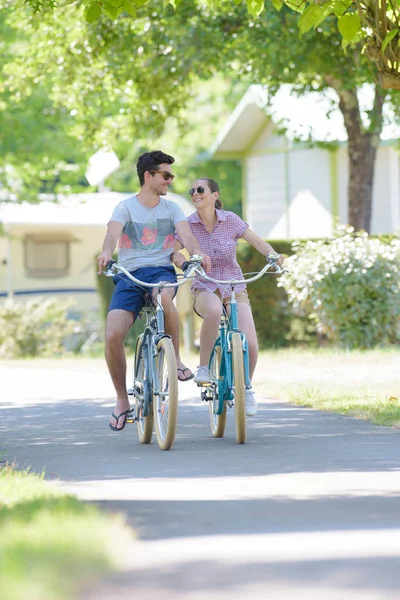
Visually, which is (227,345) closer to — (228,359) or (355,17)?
(228,359)

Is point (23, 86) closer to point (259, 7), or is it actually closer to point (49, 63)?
point (49, 63)

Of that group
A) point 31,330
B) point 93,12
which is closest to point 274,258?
point 93,12

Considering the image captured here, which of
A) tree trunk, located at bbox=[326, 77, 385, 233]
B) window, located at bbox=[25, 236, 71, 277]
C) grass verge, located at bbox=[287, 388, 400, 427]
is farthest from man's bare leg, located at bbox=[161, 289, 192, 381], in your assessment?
window, located at bbox=[25, 236, 71, 277]

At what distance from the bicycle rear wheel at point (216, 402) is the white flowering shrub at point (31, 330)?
13149 mm

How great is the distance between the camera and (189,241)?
8.88 metres

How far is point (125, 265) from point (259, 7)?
7.69 feet

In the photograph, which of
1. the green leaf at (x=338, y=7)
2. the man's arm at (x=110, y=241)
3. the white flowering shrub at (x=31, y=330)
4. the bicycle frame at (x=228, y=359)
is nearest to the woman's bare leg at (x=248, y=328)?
the bicycle frame at (x=228, y=359)

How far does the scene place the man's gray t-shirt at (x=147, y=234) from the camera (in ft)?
29.6

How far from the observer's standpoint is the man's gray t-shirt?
9.03 meters

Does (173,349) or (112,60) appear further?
(112,60)

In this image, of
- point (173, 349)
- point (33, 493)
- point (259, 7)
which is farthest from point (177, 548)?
point (259, 7)

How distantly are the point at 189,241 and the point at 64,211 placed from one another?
899 inches

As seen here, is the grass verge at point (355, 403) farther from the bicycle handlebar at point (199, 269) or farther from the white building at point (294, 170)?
the white building at point (294, 170)

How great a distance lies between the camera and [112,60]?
19469 millimetres
